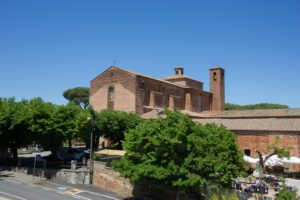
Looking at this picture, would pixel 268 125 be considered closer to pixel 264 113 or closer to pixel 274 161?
pixel 274 161

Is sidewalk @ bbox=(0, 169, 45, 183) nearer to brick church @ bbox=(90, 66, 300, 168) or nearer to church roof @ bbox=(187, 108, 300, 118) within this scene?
brick church @ bbox=(90, 66, 300, 168)

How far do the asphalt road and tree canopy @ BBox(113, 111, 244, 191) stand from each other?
4254 mm

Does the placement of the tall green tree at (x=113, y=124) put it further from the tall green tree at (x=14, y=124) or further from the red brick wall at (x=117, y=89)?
the tall green tree at (x=14, y=124)

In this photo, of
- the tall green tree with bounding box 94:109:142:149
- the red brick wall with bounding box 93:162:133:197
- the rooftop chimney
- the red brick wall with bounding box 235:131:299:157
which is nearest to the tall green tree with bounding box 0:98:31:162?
the red brick wall with bounding box 93:162:133:197

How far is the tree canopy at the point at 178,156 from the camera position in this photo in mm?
22203

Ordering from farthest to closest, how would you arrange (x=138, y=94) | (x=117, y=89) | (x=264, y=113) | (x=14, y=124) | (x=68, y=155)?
(x=117, y=89) → (x=264, y=113) → (x=138, y=94) → (x=68, y=155) → (x=14, y=124)

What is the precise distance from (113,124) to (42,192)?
1673 centimetres

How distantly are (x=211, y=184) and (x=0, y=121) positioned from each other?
72.5 ft

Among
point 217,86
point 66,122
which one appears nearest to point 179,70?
point 217,86

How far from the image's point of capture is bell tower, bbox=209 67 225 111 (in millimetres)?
66812

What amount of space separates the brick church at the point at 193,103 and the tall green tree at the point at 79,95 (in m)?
32.1

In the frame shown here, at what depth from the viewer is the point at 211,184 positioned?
Result: 22484 mm

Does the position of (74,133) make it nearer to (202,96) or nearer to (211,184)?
(211,184)

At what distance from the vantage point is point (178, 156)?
75.3 ft
